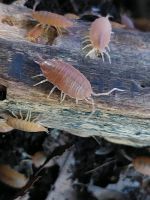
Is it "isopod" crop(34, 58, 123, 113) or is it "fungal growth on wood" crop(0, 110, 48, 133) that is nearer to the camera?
"isopod" crop(34, 58, 123, 113)

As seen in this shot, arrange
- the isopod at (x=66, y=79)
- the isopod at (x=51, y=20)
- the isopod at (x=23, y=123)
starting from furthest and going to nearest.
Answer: the isopod at (x=51, y=20), the isopod at (x=23, y=123), the isopod at (x=66, y=79)

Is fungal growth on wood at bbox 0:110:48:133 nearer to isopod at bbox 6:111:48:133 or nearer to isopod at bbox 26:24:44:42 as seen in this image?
isopod at bbox 6:111:48:133

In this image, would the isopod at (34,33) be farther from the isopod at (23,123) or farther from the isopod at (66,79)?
the isopod at (23,123)

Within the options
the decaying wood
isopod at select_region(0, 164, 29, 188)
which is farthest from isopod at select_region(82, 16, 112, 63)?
isopod at select_region(0, 164, 29, 188)

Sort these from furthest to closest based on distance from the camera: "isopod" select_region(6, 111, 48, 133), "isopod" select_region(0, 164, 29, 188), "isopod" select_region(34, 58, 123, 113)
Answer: "isopod" select_region(0, 164, 29, 188)
"isopod" select_region(6, 111, 48, 133)
"isopod" select_region(34, 58, 123, 113)

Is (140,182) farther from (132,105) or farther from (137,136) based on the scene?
(132,105)

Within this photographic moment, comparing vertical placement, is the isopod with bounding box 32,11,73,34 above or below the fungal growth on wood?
above

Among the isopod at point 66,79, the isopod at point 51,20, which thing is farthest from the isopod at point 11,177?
the isopod at point 51,20

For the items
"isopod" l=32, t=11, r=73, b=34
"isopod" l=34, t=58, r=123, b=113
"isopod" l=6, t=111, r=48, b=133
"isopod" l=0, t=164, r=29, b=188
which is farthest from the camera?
"isopod" l=0, t=164, r=29, b=188
